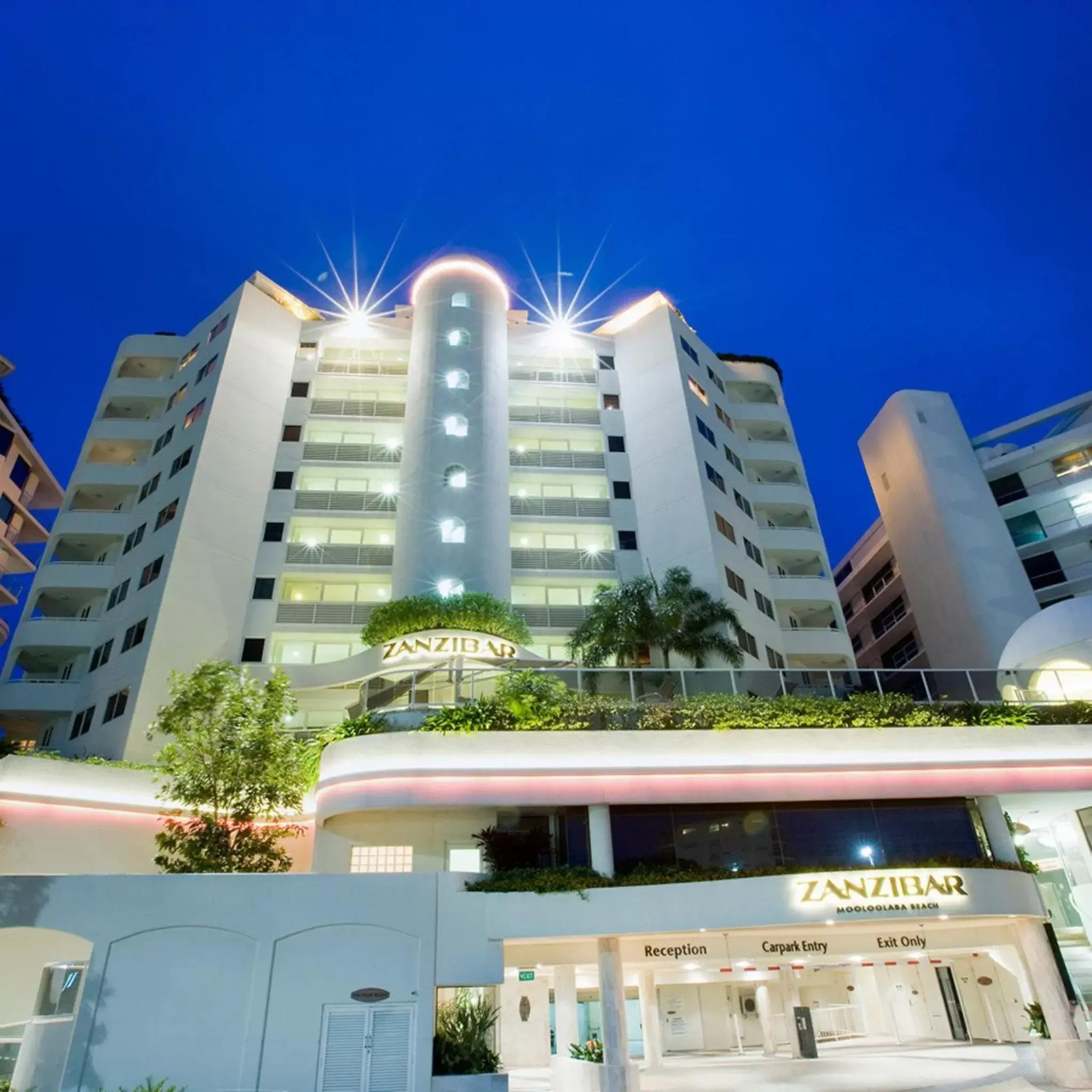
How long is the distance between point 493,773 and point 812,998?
17.5 meters

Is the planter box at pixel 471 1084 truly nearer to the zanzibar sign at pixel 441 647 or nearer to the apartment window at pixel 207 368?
the zanzibar sign at pixel 441 647

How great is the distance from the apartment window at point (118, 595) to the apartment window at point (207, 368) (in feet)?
38.7

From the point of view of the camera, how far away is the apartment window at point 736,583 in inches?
1551

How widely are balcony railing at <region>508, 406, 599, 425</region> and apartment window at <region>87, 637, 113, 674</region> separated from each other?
2322 cm

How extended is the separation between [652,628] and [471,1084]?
17.4 meters

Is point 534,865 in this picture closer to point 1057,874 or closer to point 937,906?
point 937,906

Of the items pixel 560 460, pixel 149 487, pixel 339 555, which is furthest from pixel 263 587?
pixel 560 460

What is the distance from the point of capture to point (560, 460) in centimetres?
4541

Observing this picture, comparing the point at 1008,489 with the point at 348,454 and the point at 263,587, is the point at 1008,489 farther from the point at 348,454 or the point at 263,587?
the point at 263,587

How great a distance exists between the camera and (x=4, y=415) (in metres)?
46.8

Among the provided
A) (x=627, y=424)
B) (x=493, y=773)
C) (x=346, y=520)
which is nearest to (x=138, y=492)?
(x=346, y=520)

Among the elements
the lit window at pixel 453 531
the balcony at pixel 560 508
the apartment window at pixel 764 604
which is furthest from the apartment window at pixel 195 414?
the apartment window at pixel 764 604

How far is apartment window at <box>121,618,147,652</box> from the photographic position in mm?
34375

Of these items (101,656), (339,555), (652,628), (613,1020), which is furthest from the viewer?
(339,555)
